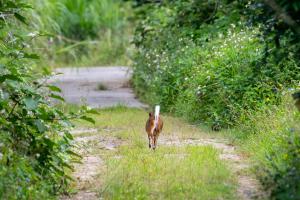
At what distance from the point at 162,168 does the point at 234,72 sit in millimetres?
3991

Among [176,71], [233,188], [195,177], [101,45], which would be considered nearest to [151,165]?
[195,177]

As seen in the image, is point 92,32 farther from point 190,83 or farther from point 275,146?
point 275,146

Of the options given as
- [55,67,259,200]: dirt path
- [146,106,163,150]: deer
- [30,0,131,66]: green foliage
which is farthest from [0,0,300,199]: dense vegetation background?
[146,106,163,150]: deer

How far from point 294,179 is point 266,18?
1.58 m

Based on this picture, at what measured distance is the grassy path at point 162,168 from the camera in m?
7.27

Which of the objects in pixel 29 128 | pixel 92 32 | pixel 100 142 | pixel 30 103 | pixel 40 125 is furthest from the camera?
pixel 92 32

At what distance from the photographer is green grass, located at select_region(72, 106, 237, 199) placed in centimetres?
722

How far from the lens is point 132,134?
10.7m

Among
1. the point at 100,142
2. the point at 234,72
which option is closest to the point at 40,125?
the point at 100,142

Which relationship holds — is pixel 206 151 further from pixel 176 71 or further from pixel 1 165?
pixel 176 71

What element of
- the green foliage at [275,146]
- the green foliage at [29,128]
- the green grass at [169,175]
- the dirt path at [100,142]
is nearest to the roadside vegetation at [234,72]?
the green foliage at [275,146]

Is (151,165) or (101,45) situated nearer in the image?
(151,165)

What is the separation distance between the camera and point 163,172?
7.98 metres

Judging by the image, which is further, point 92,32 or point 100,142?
point 92,32
